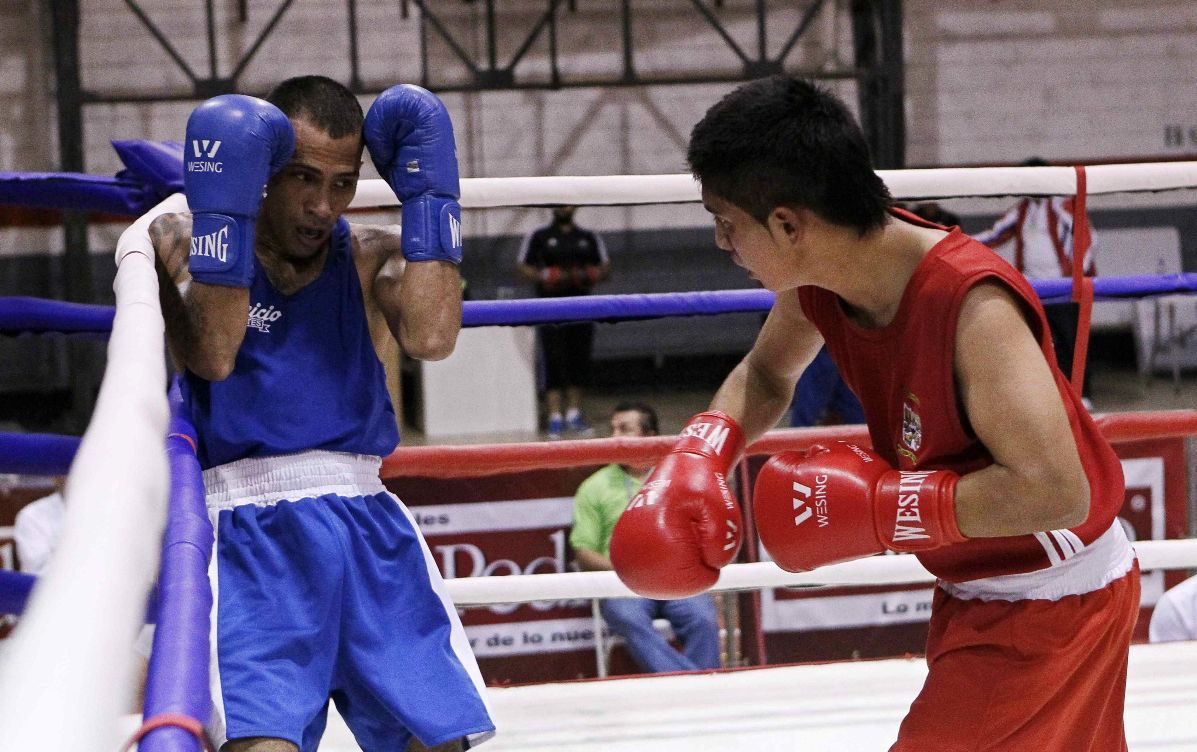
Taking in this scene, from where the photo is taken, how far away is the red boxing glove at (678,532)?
1511mm

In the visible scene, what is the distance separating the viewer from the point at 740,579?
2342 millimetres

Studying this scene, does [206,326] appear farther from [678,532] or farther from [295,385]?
[678,532]

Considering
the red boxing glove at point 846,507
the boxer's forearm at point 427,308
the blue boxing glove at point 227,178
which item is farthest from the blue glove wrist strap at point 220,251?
the red boxing glove at point 846,507

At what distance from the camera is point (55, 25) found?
26.8 feet

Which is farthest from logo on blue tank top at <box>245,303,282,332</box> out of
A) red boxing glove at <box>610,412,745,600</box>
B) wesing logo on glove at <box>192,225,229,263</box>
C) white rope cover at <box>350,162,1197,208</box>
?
white rope cover at <box>350,162,1197,208</box>

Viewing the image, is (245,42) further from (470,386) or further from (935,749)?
(935,749)

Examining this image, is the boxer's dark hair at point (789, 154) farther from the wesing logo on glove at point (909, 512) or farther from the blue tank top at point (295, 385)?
the blue tank top at point (295, 385)

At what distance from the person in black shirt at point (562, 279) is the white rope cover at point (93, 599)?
22.4 feet

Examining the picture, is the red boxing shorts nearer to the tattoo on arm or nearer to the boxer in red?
the boxer in red

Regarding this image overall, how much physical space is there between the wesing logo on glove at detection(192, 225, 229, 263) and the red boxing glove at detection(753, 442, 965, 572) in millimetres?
667

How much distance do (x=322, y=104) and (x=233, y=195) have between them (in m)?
0.19

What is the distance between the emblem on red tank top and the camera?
1.44m

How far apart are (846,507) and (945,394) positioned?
16 cm

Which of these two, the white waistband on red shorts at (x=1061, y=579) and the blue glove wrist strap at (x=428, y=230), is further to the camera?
the blue glove wrist strap at (x=428, y=230)
